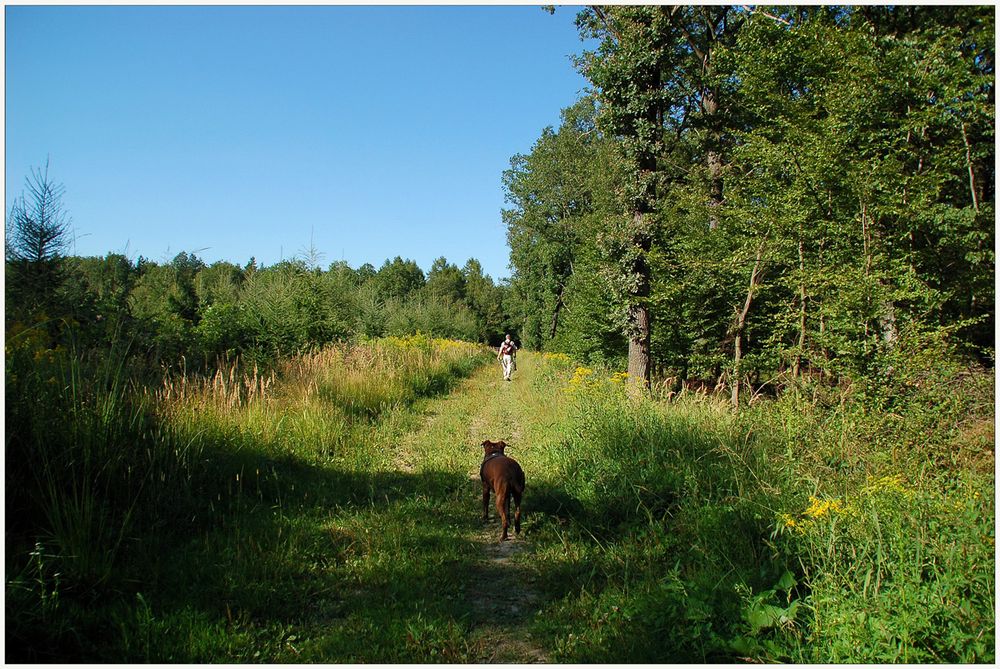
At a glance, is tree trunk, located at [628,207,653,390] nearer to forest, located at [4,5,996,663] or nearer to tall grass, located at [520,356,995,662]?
forest, located at [4,5,996,663]

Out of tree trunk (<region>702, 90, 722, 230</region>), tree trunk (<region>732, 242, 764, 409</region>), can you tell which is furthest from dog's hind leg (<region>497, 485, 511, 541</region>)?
tree trunk (<region>702, 90, 722, 230</region>)

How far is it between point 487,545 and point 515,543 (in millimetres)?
264

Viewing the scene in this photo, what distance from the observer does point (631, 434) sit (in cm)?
587

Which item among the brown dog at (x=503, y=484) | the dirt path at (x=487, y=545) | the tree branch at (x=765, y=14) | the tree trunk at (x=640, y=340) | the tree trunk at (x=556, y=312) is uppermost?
the tree branch at (x=765, y=14)

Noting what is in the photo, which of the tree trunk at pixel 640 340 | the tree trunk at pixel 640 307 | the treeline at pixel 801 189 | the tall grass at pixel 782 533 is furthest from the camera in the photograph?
the tree trunk at pixel 640 340

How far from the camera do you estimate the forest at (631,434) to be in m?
2.81

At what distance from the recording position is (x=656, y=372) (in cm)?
1454

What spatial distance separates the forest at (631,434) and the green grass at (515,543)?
25 mm

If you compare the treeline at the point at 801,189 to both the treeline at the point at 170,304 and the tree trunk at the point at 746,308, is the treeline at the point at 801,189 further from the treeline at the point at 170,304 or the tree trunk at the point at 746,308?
the treeline at the point at 170,304


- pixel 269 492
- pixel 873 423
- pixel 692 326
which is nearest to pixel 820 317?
pixel 873 423

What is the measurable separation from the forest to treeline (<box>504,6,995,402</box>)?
0.27 ft

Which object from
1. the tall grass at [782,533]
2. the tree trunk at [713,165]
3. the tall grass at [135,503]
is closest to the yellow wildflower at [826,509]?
the tall grass at [782,533]

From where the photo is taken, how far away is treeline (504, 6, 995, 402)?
8.05m

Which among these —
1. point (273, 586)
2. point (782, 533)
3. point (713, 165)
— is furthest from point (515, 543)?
point (713, 165)
